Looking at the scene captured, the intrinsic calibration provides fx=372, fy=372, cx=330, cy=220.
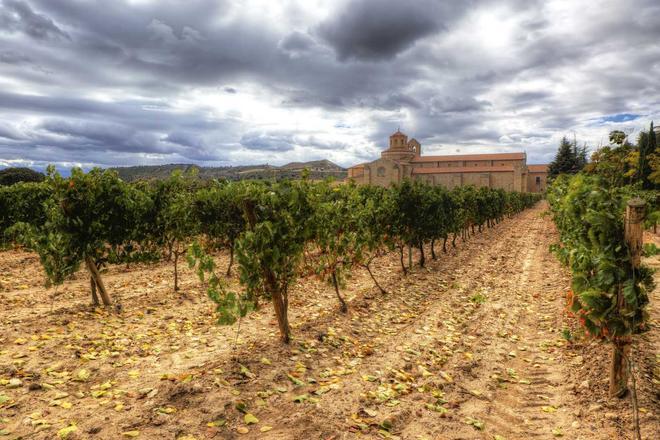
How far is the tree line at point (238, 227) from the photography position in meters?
5.54

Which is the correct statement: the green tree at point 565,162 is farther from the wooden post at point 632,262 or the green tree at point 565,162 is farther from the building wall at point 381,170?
the wooden post at point 632,262

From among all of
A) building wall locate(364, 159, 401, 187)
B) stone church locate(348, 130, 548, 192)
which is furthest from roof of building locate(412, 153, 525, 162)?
building wall locate(364, 159, 401, 187)

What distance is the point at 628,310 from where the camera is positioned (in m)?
4.18

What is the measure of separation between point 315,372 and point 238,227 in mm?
7206

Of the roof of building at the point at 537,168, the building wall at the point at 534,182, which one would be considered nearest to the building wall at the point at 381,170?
the building wall at the point at 534,182

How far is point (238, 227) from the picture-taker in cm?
1167

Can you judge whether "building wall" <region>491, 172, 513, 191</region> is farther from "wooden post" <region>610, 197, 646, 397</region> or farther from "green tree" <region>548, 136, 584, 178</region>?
A: "wooden post" <region>610, 197, 646, 397</region>

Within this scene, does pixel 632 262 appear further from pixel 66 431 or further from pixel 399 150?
pixel 399 150

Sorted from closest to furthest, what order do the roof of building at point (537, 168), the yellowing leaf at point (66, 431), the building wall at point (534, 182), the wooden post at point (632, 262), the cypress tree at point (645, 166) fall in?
the yellowing leaf at point (66, 431) → the wooden post at point (632, 262) → the cypress tree at point (645, 166) → the building wall at point (534, 182) → the roof of building at point (537, 168)

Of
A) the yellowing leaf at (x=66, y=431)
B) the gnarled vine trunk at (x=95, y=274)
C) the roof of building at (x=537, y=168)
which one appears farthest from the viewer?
the roof of building at (x=537, y=168)

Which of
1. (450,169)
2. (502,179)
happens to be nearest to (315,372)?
(450,169)

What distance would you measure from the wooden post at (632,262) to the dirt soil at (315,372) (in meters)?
0.20

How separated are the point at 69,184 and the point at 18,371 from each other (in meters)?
4.04

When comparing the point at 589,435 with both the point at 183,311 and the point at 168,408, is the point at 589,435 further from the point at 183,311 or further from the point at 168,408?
the point at 183,311
